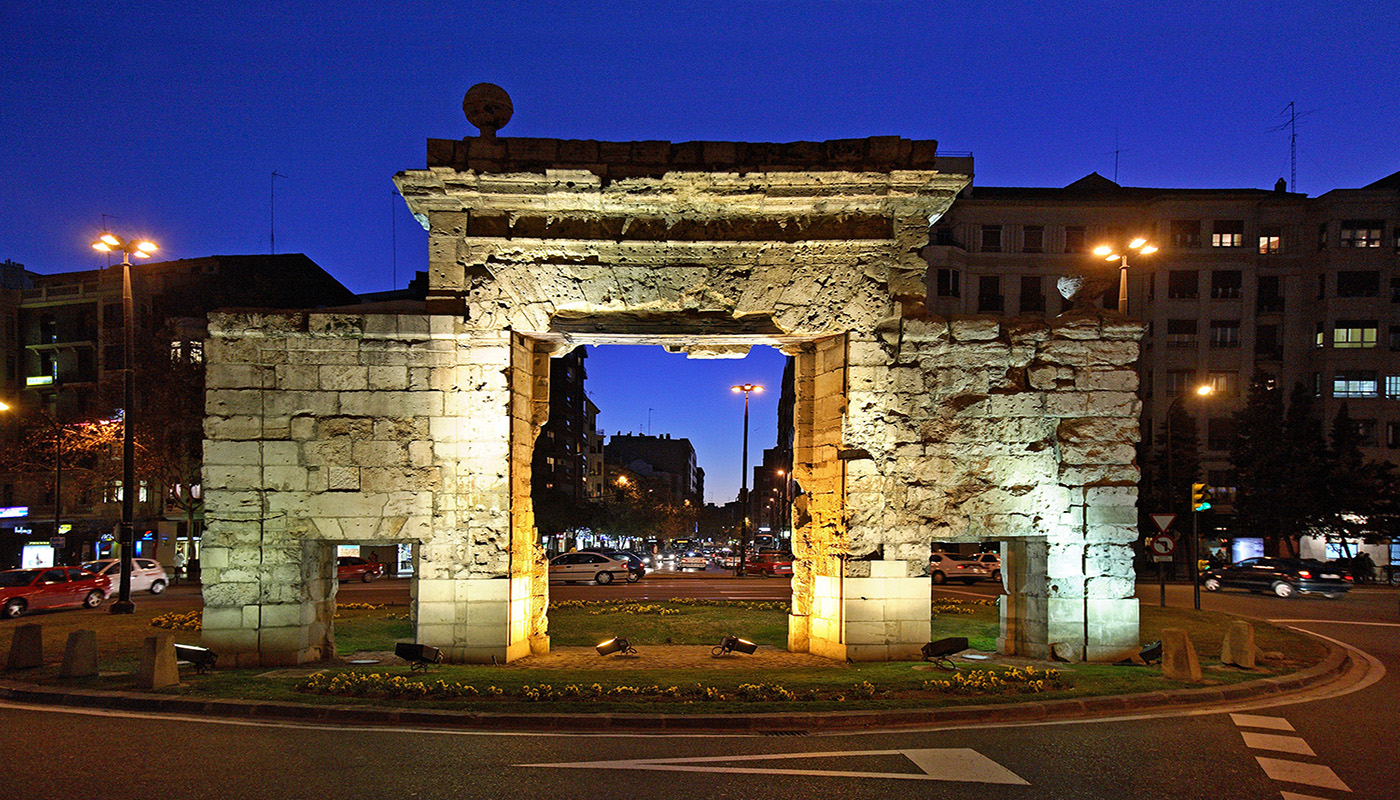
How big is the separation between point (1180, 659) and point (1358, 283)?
45.5 metres

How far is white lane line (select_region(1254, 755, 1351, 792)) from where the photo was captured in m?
6.95

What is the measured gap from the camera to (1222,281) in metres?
45.4

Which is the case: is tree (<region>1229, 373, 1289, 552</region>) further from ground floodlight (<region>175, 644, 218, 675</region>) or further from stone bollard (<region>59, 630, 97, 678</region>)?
stone bollard (<region>59, 630, 97, 678</region>)

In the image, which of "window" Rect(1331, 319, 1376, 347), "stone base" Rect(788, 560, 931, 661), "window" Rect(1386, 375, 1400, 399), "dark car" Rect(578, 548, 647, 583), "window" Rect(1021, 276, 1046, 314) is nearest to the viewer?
"stone base" Rect(788, 560, 931, 661)

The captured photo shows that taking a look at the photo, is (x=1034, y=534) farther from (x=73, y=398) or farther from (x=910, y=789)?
(x=73, y=398)

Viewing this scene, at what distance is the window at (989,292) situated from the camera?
45.6m

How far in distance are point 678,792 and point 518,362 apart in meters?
8.21

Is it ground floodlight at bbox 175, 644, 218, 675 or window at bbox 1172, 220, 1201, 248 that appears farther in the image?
window at bbox 1172, 220, 1201, 248

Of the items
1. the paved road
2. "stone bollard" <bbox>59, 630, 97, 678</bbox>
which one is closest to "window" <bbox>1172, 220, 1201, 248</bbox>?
the paved road

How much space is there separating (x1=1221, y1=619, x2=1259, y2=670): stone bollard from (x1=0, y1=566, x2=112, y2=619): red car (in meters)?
26.9

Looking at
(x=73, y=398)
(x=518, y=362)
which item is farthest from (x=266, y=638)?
(x=73, y=398)

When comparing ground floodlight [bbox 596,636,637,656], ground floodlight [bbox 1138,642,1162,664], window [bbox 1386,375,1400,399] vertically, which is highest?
window [bbox 1386,375,1400,399]

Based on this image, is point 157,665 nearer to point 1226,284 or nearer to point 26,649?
point 26,649

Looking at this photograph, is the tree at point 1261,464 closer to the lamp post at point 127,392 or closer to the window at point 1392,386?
the window at point 1392,386
